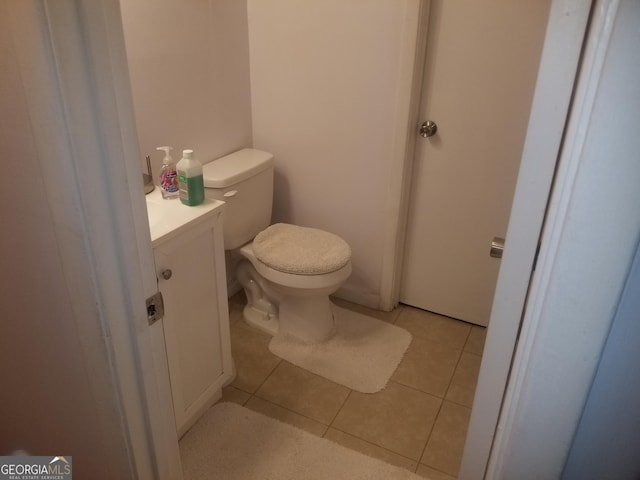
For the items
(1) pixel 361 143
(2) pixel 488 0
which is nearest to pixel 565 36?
(2) pixel 488 0

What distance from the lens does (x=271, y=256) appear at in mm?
2160

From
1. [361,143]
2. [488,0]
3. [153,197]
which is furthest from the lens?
[361,143]

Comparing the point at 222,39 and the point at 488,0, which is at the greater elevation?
the point at 488,0

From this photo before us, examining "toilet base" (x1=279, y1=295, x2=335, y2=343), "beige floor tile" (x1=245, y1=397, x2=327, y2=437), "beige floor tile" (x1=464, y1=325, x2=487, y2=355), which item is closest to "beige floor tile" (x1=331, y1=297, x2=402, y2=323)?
"toilet base" (x1=279, y1=295, x2=335, y2=343)

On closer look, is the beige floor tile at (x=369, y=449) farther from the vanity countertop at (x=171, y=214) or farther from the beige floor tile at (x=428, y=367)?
the vanity countertop at (x=171, y=214)

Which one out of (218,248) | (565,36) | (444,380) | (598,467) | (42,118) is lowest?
(444,380)

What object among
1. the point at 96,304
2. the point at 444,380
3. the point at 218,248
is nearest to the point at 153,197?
the point at 218,248

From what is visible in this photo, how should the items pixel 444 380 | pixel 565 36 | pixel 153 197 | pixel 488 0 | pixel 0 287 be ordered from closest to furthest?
1. pixel 565 36
2. pixel 0 287
3. pixel 153 197
4. pixel 488 0
5. pixel 444 380

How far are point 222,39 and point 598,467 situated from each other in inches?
80.1

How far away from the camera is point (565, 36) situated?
25.5 inches

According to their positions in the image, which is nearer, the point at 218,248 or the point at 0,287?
the point at 0,287

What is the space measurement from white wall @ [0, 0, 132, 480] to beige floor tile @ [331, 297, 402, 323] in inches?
63.0

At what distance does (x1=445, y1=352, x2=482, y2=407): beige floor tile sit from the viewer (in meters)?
2.04

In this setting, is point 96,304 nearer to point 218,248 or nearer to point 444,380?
point 218,248
